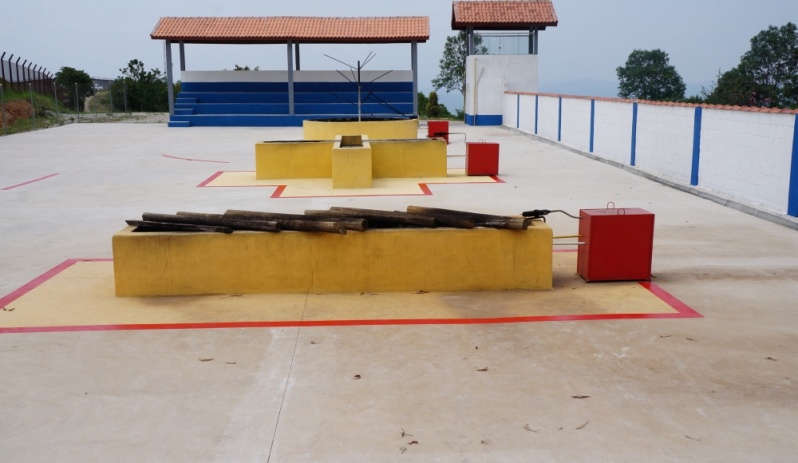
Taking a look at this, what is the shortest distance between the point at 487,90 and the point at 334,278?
31692mm

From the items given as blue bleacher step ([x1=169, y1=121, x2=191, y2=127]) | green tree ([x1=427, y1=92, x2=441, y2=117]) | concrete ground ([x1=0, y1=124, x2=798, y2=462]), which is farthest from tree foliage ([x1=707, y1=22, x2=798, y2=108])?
concrete ground ([x1=0, y1=124, x2=798, y2=462])

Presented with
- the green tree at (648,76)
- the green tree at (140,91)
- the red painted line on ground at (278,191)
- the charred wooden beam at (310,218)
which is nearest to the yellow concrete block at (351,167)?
the red painted line on ground at (278,191)

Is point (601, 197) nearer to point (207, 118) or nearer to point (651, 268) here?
point (651, 268)

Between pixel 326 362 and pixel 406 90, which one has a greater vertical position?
pixel 406 90

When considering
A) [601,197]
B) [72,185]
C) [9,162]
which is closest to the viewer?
[601,197]

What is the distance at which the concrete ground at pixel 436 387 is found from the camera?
486 cm

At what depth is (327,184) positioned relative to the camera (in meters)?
17.2

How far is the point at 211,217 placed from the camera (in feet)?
28.8

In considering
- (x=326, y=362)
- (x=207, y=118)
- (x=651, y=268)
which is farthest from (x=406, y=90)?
(x=326, y=362)

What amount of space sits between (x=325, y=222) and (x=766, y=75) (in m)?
65.1

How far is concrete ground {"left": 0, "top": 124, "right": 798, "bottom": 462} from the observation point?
16.0 ft

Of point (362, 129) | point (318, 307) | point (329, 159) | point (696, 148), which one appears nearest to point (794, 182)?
point (696, 148)

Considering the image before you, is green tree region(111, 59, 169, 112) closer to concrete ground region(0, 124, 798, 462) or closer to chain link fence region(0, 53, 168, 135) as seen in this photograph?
chain link fence region(0, 53, 168, 135)

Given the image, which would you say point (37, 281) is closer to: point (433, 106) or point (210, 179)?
point (210, 179)
